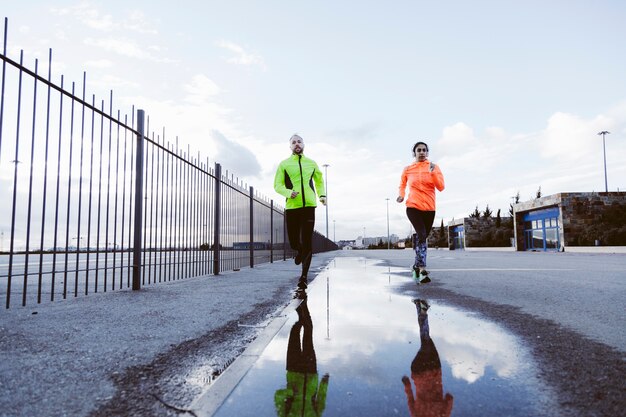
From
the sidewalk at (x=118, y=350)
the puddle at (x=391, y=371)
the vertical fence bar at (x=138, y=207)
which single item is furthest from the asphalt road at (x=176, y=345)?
the vertical fence bar at (x=138, y=207)

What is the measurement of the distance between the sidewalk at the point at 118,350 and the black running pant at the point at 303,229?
1305 mm

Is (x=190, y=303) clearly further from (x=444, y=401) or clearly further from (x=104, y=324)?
(x=444, y=401)

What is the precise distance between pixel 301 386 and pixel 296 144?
4219 millimetres

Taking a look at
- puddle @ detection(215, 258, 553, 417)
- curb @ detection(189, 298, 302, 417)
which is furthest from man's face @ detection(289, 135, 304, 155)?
curb @ detection(189, 298, 302, 417)

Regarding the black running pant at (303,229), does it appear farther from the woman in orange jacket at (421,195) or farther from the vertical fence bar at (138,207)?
the vertical fence bar at (138,207)

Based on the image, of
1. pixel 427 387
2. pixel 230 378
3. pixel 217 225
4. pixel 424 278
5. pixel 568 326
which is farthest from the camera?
pixel 217 225

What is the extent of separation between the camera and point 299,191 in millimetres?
5676

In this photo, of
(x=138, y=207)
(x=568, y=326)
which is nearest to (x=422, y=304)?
(x=568, y=326)

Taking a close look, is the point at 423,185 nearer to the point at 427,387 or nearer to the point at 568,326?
the point at 568,326

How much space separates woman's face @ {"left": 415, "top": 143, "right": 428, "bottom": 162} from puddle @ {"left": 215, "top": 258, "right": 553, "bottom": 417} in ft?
11.5

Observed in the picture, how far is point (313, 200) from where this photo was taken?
5.81 m

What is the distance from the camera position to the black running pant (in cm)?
578

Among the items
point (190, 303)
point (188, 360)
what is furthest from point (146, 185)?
point (188, 360)

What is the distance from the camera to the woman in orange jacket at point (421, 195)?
21.2 ft
